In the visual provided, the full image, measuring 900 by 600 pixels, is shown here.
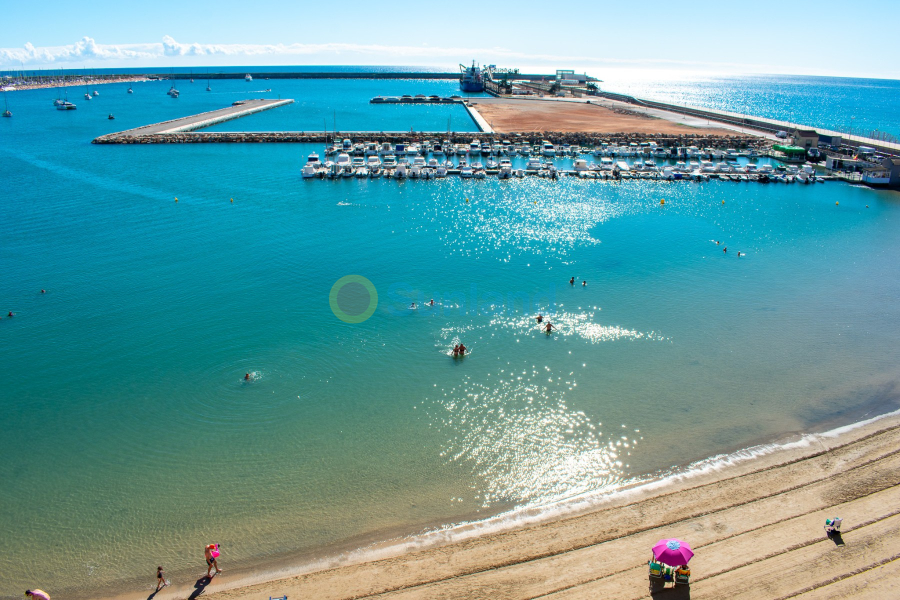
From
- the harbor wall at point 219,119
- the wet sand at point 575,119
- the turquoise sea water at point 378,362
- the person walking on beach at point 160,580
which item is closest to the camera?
the person walking on beach at point 160,580

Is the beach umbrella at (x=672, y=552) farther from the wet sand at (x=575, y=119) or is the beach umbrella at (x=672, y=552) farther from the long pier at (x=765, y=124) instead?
the wet sand at (x=575, y=119)

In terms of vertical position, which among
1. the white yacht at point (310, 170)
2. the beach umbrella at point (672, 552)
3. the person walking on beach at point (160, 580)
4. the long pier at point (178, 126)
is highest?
the long pier at point (178, 126)

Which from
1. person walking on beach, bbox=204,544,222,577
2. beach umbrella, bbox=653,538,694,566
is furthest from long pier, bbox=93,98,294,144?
beach umbrella, bbox=653,538,694,566

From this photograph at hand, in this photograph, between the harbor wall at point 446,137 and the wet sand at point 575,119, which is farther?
the wet sand at point 575,119

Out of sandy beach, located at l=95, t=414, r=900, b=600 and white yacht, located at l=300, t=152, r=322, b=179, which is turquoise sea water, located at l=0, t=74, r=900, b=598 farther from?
white yacht, located at l=300, t=152, r=322, b=179

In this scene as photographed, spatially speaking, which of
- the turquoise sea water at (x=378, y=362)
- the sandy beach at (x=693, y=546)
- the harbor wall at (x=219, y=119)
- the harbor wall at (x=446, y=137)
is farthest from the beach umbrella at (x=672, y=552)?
Answer: the harbor wall at (x=219, y=119)

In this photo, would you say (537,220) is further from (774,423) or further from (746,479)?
(746,479)

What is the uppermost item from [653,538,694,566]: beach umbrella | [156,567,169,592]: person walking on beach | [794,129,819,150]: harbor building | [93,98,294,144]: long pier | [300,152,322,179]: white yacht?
[93,98,294,144]: long pier
